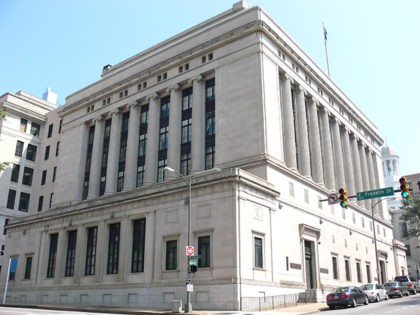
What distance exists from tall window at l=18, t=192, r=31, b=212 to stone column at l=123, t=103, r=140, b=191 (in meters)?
27.3

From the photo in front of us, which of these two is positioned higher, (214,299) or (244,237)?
(244,237)

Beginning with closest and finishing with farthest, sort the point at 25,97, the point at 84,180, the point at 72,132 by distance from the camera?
1. the point at 84,180
2. the point at 72,132
3. the point at 25,97

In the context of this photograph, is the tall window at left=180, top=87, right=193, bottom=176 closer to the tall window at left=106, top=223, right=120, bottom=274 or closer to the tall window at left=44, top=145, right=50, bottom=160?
the tall window at left=106, top=223, right=120, bottom=274

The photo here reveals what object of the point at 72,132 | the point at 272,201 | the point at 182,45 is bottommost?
the point at 272,201

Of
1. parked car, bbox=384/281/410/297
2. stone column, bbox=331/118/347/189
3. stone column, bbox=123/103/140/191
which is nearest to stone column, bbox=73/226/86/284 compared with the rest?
stone column, bbox=123/103/140/191

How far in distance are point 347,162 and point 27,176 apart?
53421mm

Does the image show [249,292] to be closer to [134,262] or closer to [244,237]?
[244,237]

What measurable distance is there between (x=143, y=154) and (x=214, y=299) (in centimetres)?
2583

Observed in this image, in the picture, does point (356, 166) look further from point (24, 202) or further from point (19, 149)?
point (19, 149)

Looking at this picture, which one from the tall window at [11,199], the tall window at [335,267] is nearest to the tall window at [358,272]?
the tall window at [335,267]

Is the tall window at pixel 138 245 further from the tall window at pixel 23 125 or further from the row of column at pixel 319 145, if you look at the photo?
the tall window at pixel 23 125

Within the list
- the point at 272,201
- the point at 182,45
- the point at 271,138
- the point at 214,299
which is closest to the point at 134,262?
the point at 214,299

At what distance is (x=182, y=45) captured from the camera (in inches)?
2157

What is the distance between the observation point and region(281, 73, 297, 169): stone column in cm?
4728
